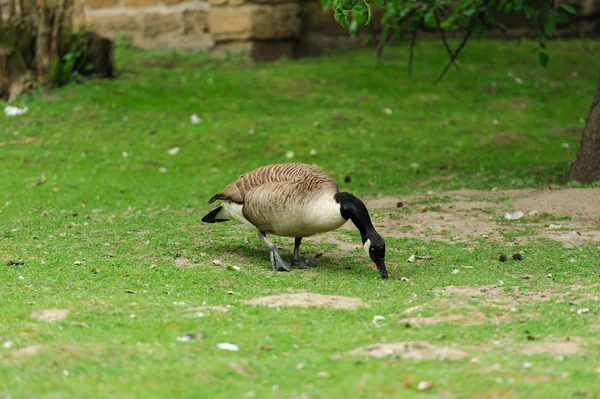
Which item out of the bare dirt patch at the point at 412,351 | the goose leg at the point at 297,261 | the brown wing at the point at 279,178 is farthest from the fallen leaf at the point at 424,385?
the goose leg at the point at 297,261

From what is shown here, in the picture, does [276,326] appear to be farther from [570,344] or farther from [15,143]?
[15,143]

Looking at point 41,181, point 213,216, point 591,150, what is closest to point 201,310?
point 213,216

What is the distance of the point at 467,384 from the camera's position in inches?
166

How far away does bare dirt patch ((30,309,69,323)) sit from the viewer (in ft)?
17.9

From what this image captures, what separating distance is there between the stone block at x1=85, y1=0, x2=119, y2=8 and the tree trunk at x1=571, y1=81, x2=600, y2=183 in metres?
11.4

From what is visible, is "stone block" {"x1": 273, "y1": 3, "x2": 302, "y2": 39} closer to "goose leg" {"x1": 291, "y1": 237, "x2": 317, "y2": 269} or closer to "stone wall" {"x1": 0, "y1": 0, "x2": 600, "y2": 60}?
"stone wall" {"x1": 0, "y1": 0, "x2": 600, "y2": 60}

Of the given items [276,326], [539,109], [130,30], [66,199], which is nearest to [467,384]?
[276,326]

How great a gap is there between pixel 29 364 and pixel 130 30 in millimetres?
14986

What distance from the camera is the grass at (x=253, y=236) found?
4.50 metres

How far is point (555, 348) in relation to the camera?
4914mm

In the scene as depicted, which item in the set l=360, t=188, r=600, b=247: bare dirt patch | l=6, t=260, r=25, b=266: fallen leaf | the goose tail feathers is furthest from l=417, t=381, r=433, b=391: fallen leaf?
l=360, t=188, r=600, b=247: bare dirt patch

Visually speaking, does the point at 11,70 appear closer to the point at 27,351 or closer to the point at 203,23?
the point at 203,23

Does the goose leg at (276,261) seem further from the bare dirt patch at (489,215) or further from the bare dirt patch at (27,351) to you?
the bare dirt patch at (27,351)

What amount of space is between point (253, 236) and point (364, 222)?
2.13m
